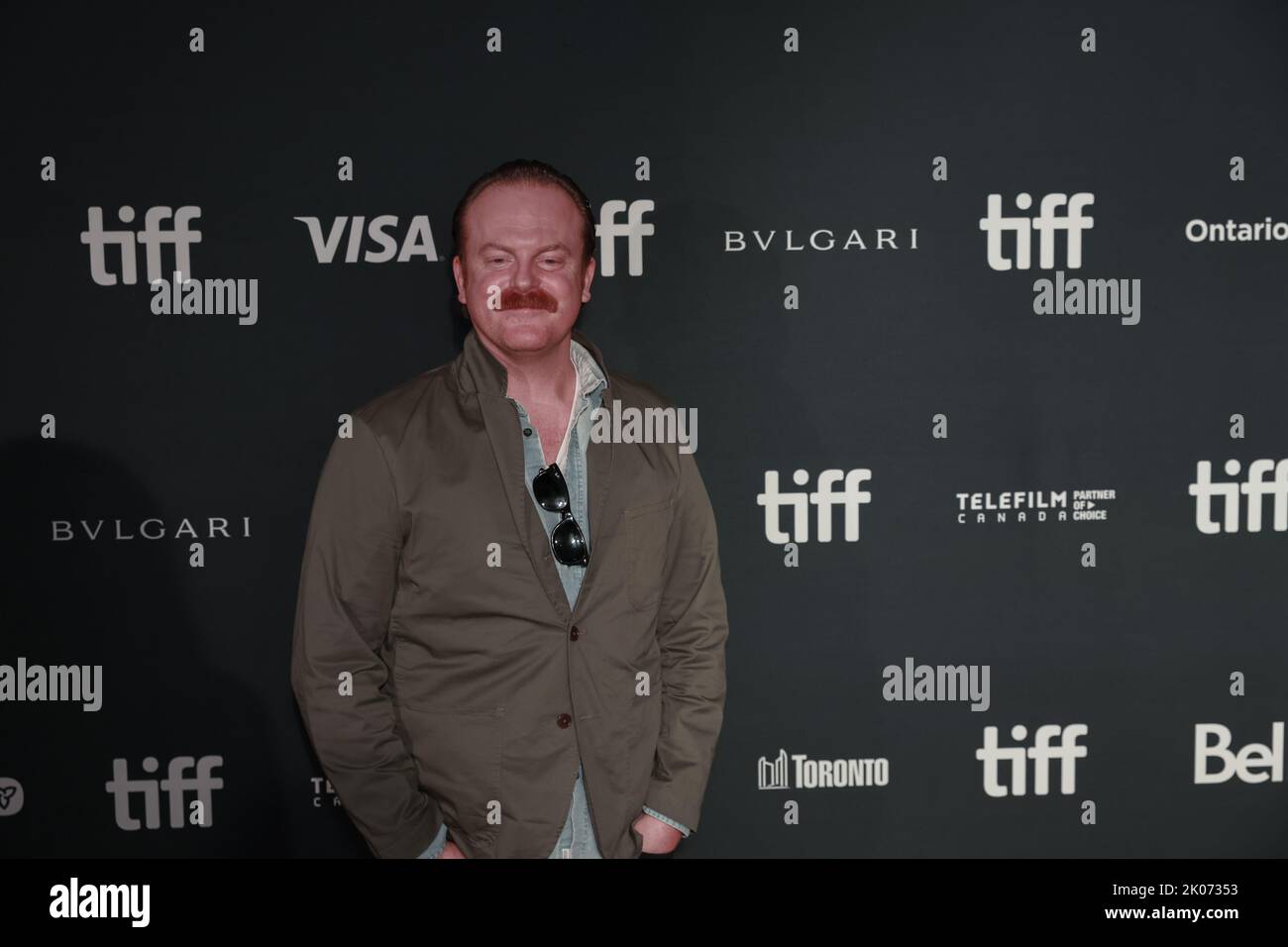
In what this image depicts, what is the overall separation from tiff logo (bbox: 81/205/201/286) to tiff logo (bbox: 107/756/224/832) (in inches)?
42.7

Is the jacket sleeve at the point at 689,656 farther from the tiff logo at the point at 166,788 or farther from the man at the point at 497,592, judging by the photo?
the tiff logo at the point at 166,788

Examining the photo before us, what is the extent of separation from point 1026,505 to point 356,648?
155cm

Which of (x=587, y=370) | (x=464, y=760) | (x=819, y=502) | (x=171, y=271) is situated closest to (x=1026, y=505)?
(x=819, y=502)

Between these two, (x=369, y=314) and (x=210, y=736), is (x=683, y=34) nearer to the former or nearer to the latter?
(x=369, y=314)

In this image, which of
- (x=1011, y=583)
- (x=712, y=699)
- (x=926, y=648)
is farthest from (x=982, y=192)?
(x=712, y=699)

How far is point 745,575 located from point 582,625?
1.86 feet

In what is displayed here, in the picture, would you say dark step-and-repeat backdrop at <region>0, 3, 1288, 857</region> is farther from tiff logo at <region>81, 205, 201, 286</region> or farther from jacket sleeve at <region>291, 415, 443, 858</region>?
jacket sleeve at <region>291, 415, 443, 858</region>

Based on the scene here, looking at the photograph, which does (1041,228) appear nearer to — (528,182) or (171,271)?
(528,182)

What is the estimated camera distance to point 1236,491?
243 cm

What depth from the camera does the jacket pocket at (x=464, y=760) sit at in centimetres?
192

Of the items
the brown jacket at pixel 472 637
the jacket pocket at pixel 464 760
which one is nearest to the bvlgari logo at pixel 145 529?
the brown jacket at pixel 472 637

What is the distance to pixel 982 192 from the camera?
7.66 feet

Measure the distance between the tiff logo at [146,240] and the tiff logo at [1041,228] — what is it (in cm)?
179

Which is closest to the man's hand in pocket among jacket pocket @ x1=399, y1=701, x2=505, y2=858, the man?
the man
